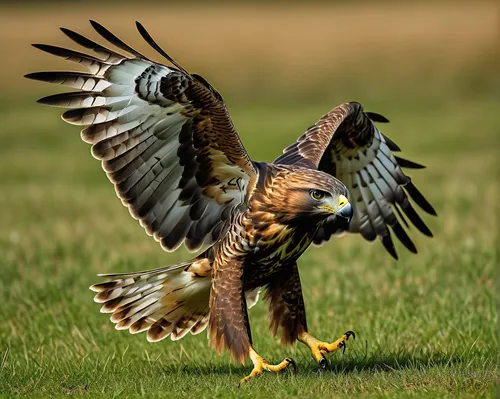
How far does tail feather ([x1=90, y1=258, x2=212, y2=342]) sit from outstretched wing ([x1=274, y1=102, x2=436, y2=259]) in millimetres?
1275

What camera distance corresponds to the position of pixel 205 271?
6.62 meters

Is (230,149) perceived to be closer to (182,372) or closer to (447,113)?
(182,372)

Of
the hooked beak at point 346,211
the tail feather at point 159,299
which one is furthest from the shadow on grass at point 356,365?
the hooked beak at point 346,211

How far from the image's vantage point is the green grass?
5875mm

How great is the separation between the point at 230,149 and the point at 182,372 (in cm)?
148

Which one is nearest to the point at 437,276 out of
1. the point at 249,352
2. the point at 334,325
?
the point at 334,325

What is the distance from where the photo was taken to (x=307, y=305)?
8.43 m

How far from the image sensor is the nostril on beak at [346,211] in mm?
5910

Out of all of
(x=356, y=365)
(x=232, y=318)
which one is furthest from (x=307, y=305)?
(x=232, y=318)

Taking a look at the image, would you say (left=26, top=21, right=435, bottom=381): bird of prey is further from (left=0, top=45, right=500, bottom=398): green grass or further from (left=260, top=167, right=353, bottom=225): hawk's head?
(left=0, top=45, right=500, bottom=398): green grass

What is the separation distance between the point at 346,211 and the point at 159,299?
63.3 inches

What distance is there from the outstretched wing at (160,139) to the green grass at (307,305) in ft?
3.36

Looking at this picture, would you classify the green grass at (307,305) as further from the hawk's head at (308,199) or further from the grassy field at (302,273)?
the hawk's head at (308,199)

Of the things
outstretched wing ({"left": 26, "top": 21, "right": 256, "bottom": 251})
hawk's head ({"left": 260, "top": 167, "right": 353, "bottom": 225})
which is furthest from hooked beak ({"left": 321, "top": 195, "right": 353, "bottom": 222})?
outstretched wing ({"left": 26, "top": 21, "right": 256, "bottom": 251})
